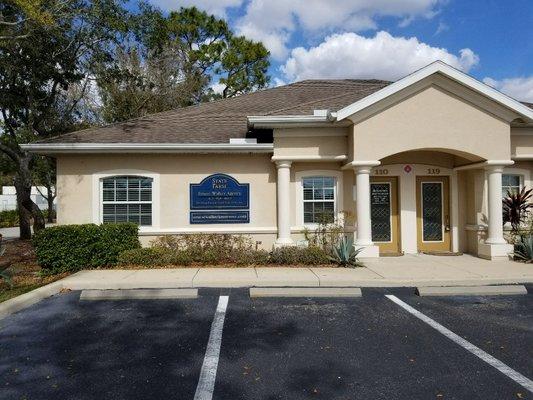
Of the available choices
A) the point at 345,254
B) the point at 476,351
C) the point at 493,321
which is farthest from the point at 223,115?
the point at 476,351

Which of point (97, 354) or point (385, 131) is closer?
point (97, 354)

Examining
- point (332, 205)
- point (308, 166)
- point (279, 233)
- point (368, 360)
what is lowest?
point (368, 360)

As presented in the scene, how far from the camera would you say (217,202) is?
463 inches

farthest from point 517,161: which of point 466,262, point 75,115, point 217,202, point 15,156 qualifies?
point 75,115

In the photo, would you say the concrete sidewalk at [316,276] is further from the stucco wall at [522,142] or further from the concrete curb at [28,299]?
the stucco wall at [522,142]

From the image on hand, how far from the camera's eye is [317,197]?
1193 cm

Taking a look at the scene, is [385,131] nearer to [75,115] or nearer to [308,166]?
[308,166]

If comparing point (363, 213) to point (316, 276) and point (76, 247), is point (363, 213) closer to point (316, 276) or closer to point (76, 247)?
point (316, 276)

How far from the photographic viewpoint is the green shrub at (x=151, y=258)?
10.1 m

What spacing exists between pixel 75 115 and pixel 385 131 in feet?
62.6

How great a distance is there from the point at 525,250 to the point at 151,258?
974cm

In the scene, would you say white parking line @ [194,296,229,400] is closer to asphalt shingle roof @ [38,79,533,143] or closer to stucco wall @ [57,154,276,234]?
stucco wall @ [57,154,276,234]

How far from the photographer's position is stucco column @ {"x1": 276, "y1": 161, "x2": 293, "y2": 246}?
37.1 feet

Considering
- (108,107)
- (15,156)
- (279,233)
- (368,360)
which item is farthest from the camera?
A: (108,107)
